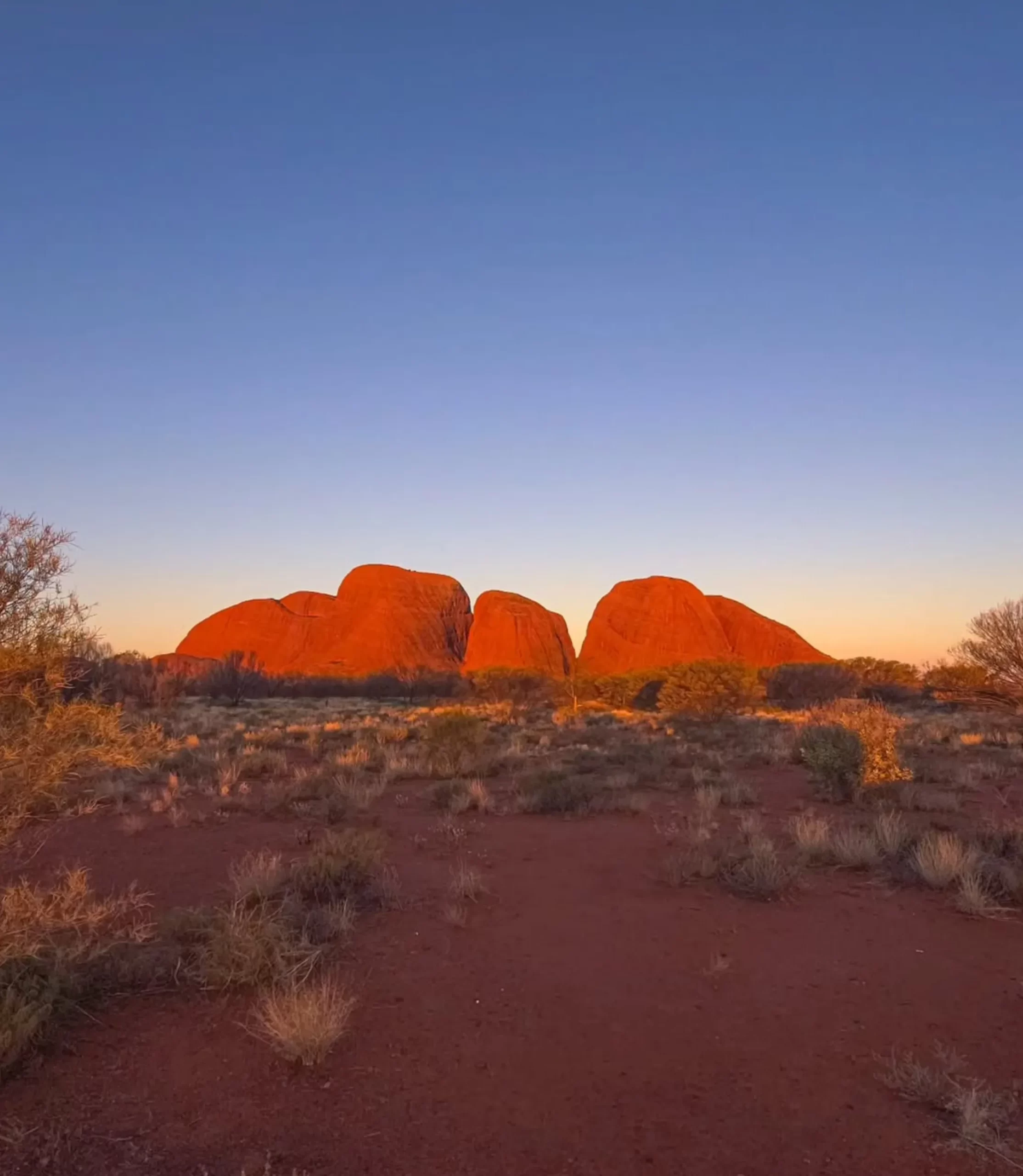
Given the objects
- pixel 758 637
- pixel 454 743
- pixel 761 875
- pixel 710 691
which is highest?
pixel 758 637

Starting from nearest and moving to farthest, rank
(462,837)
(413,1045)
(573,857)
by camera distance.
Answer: (413,1045) < (573,857) < (462,837)

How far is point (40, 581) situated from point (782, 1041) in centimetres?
553

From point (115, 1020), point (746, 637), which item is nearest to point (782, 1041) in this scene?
point (115, 1020)

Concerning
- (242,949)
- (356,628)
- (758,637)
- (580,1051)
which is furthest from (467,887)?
(356,628)

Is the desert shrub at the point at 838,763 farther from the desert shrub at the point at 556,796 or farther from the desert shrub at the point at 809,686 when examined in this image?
the desert shrub at the point at 809,686

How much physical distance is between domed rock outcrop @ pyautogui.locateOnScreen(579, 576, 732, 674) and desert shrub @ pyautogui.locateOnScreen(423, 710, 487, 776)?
202 ft

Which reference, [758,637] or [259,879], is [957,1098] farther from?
[758,637]

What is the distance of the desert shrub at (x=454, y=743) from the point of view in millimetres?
17188

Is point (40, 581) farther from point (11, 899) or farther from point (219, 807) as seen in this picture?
point (219, 807)

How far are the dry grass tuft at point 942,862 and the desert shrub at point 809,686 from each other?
32470 millimetres

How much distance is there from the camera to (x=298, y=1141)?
13.2 ft

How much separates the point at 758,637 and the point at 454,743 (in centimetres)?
7525

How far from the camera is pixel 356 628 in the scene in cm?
9775

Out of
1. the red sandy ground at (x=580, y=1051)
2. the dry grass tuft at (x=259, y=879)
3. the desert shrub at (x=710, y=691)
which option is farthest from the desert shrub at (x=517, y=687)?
the red sandy ground at (x=580, y=1051)
